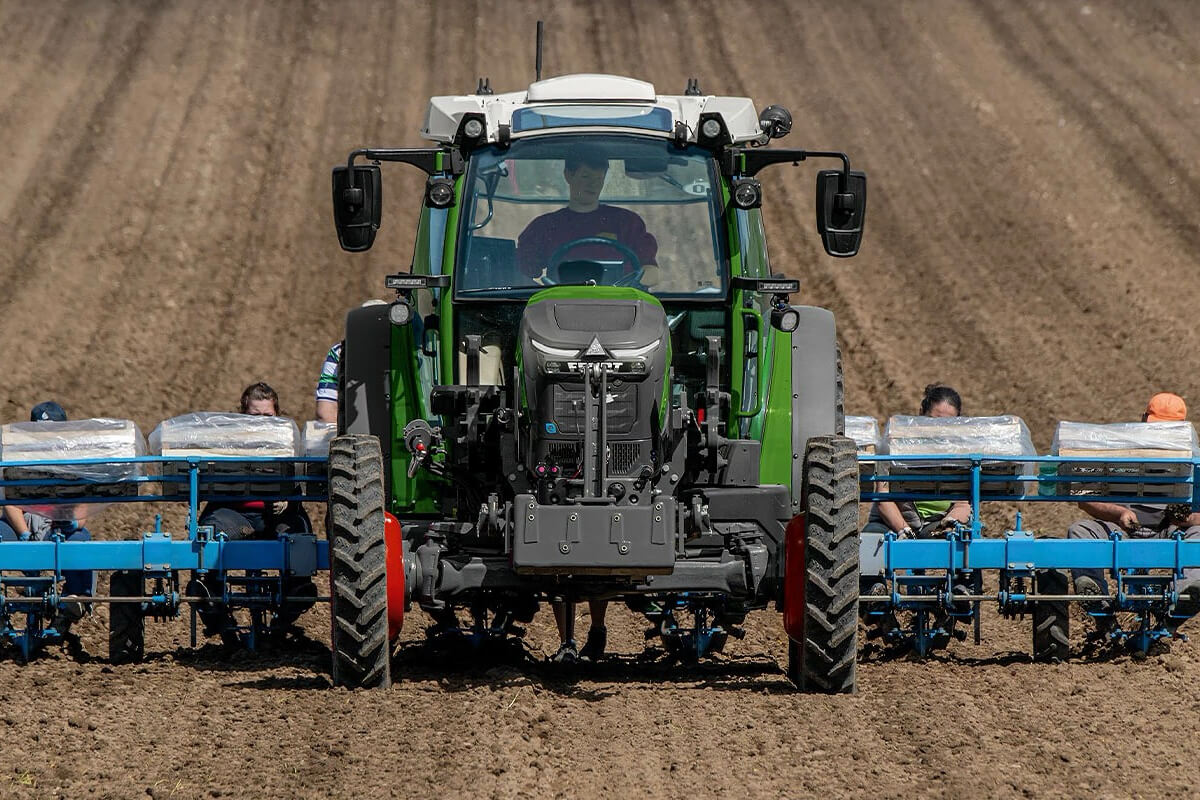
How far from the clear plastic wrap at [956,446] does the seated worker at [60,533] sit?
4070mm

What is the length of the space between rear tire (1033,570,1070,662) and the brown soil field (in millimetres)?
148

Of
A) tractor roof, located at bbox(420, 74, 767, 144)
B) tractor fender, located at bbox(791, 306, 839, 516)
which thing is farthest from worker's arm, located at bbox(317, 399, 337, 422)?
tractor fender, located at bbox(791, 306, 839, 516)

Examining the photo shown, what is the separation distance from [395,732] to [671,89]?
18534 millimetres

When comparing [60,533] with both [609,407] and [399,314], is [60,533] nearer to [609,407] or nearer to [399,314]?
[399,314]

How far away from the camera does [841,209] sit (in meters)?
7.86

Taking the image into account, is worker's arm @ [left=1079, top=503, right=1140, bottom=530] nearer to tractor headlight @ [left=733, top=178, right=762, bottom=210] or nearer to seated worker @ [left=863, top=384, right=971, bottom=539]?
seated worker @ [left=863, top=384, right=971, bottom=539]

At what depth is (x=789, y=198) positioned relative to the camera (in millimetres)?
21578

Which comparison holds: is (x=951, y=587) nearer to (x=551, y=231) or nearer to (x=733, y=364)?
(x=733, y=364)

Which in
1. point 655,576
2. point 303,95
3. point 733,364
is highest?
point 303,95

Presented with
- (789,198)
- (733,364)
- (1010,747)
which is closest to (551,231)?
(733,364)

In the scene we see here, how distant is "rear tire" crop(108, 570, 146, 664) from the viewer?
29.3 feet

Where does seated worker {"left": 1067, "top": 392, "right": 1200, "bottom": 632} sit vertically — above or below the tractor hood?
below

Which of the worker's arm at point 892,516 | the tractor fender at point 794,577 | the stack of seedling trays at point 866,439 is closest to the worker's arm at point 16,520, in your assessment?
the tractor fender at point 794,577

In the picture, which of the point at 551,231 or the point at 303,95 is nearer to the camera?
the point at 551,231
